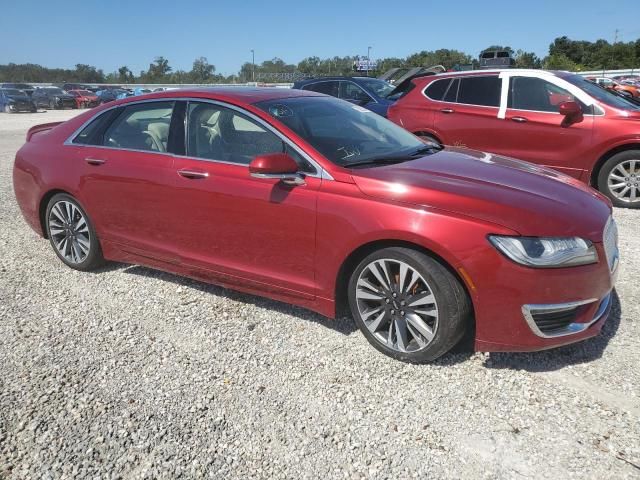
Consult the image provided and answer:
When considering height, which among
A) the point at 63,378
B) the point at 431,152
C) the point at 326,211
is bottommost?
the point at 63,378

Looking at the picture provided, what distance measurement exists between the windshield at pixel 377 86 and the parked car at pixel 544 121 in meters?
3.62

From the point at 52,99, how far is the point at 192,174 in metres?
42.6

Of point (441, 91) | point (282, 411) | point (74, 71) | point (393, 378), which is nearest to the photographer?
point (282, 411)

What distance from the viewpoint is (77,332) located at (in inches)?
143

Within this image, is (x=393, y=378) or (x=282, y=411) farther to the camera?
(x=393, y=378)

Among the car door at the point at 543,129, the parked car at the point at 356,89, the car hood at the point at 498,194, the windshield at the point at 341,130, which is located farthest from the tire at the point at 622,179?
the parked car at the point at 356,89

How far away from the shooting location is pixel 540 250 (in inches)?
107

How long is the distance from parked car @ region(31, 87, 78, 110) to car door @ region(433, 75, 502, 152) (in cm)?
3935

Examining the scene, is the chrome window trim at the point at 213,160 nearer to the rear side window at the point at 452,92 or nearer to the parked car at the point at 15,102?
the rear side window at the point at 452,92

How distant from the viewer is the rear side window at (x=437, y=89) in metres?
7.76

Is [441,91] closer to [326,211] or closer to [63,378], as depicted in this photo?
[326,211]

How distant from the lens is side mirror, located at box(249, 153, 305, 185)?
3.15 meters

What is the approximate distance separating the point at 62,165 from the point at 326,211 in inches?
104

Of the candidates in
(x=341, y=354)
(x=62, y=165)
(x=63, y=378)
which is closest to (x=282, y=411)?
(x=341, y=354)
